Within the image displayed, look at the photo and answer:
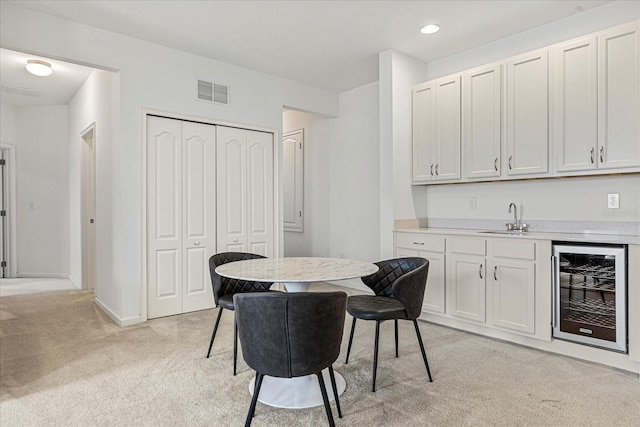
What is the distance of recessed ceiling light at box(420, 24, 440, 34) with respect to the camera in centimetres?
342

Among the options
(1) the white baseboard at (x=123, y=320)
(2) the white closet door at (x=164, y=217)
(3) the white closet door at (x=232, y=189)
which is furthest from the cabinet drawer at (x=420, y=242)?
(1) the white baseboard at (x=123, y=320)

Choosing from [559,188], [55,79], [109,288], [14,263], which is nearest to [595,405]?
[559,188]

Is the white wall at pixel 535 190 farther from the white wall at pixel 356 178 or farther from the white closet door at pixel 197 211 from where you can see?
the white closet door at pixel 197 211

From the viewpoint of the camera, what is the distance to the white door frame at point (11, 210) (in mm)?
6047

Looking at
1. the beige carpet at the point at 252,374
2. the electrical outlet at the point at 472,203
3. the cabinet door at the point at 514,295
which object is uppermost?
the electrical outlet at the point at 472,203

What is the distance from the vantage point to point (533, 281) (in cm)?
294

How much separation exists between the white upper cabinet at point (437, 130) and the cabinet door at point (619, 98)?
3.84ft

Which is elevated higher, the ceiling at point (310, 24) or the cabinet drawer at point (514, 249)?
the ceiling at point (310, 24)

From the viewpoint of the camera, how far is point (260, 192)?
15.0ft

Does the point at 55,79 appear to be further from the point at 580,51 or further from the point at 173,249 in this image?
the point at 580,51

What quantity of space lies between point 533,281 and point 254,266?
2.12 m

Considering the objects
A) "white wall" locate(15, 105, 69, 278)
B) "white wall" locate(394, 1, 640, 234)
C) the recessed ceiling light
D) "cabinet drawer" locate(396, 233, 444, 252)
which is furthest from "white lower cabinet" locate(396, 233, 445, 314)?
"white wall" locate(15, 105, 69, 278)

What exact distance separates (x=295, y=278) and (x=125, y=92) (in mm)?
2726

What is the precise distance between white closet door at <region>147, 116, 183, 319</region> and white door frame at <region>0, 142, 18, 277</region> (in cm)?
392
